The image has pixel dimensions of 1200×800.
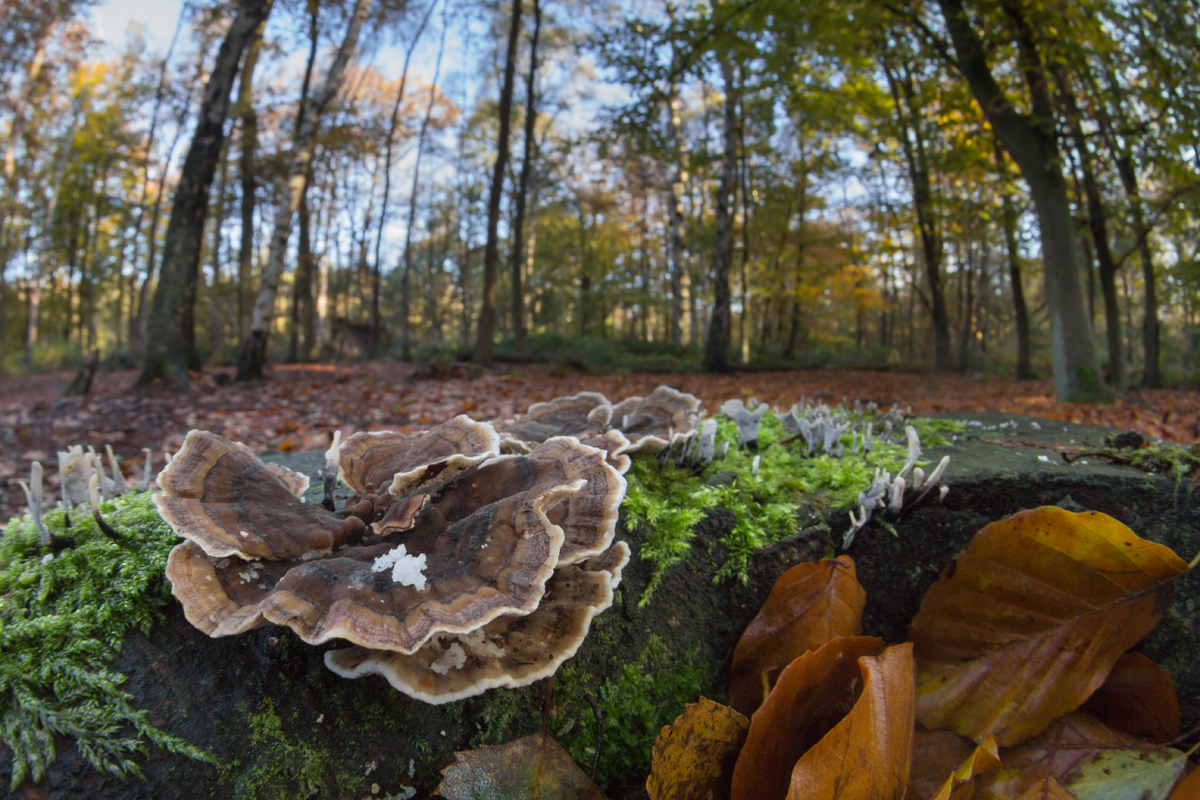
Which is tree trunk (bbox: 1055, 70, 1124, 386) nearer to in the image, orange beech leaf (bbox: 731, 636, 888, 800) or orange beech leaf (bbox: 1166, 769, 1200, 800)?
orange beech leaf (bbox: 1166, 769, 1200, 800)

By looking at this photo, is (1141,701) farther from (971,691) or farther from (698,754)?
(698,754)

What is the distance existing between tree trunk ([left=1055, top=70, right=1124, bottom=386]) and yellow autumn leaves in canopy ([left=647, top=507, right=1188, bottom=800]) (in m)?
10.0

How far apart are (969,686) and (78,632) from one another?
6.58 ft

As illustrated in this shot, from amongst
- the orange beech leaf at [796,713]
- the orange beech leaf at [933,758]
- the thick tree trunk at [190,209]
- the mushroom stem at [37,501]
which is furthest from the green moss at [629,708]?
the thick tree trunk at [190,209]

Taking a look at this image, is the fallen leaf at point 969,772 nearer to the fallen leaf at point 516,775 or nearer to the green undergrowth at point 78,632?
the fallen leaf at point 516,775

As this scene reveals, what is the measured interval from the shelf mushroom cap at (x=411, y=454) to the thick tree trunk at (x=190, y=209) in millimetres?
8481

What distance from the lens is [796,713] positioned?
1183 mm

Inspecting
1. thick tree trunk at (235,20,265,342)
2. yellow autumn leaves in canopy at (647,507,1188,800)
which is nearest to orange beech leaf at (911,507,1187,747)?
yellow autumn leaves in canopy at (647,507,1188,800)

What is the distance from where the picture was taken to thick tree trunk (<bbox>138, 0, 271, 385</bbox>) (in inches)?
321

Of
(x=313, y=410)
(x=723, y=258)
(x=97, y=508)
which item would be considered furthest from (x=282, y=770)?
(x=723, y=258)

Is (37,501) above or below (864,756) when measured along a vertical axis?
above

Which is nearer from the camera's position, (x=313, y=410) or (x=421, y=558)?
(x=421, y=558)

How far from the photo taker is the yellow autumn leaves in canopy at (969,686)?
3.54 feet

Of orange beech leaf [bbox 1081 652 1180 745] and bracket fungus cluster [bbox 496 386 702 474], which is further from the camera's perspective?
bracket fungus cluster [bbox 496 386 702 474]
